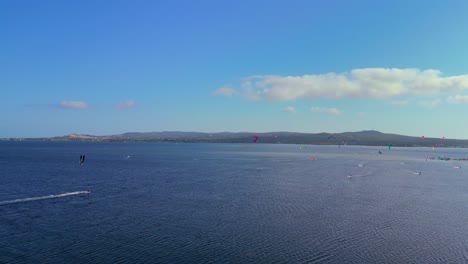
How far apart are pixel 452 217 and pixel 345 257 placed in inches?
683

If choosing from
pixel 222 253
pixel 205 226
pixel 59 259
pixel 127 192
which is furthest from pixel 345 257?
pixel 127 192

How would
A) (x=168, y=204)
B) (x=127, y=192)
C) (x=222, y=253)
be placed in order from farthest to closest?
(x=127, y=192) < (x=168, y=204) < (x=222, y=253)

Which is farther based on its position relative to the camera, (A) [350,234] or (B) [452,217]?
(B) [452,217]

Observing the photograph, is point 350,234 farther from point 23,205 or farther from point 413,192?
point 23,205

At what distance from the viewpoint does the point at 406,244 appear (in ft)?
82.5

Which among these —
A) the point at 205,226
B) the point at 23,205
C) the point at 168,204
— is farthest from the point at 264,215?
the point at 23,205

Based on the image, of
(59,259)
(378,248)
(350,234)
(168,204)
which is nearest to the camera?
(59,259)

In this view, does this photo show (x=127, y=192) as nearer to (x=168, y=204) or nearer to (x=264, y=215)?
(x=168, y=204)

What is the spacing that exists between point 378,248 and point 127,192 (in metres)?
29.8

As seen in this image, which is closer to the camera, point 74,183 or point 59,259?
point 59,259

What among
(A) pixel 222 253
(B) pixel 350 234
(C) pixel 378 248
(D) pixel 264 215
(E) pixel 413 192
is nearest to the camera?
(A) pixel 222 253

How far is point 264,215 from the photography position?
3303 cm

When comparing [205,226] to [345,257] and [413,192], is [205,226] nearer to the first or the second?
[345,257]

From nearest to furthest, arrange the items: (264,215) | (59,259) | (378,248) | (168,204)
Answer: (59,259) → (378,248) → (264,215) → (168,204)
